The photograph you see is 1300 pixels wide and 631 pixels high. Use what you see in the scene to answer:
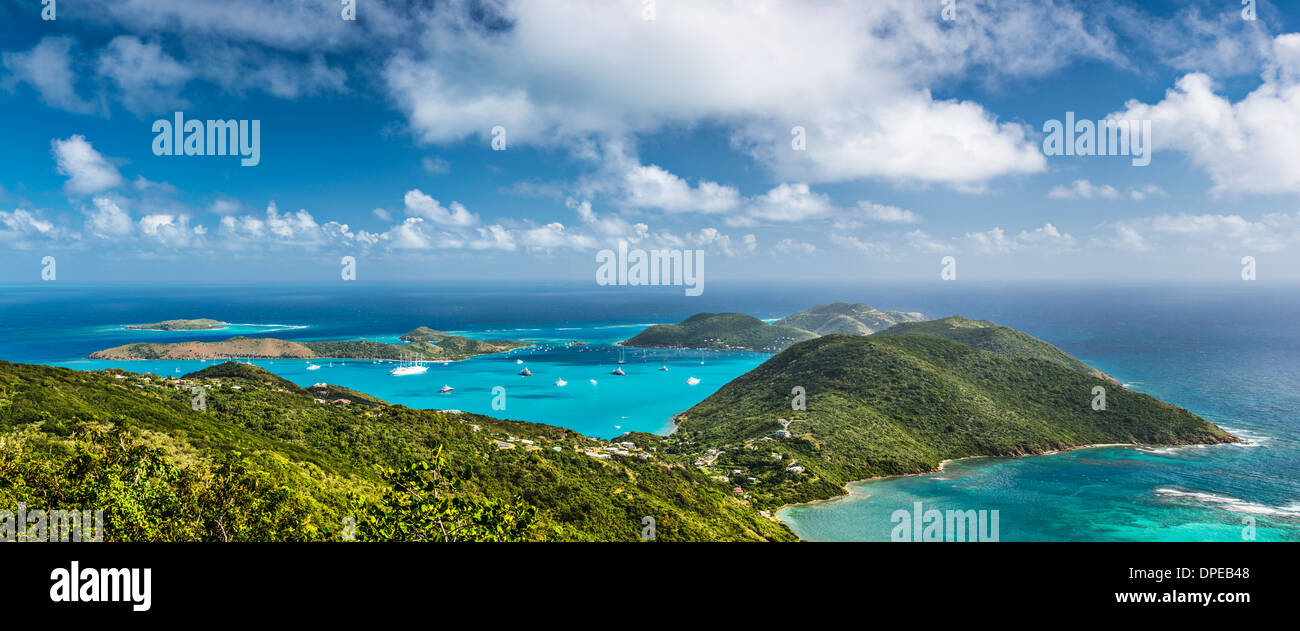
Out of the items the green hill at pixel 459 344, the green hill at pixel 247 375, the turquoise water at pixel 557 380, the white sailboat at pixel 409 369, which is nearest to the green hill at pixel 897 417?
the turquoise water at pixel 557 380

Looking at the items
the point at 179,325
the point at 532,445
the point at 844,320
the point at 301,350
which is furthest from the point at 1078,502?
the point at 179,325

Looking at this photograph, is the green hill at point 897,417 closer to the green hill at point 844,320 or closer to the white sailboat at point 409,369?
the white sailboat at point 409,369

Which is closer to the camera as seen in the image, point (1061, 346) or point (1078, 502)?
point (1078, 502)

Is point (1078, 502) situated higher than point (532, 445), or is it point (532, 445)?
point (532, 445)

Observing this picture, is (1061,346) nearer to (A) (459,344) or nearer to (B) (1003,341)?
(B) (1003,341)
